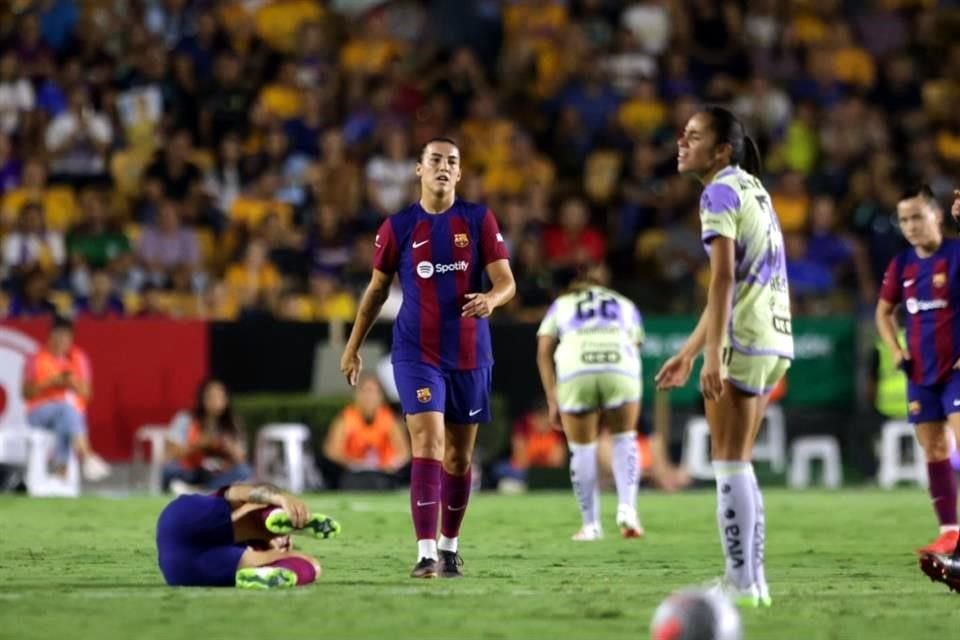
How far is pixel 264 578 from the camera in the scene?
9797mm

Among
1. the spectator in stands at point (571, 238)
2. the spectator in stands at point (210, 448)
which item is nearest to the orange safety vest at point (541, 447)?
the spectator in stands at point (571, 238)

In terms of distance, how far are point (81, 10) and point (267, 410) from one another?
683 cm

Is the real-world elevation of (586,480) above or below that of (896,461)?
below

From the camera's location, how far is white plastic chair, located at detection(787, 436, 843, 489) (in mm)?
22359

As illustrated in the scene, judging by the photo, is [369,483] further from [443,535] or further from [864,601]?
[864,601]

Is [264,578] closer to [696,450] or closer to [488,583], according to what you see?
[488,583]

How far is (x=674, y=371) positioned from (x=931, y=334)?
475 cm

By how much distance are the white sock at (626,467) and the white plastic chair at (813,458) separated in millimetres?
7762

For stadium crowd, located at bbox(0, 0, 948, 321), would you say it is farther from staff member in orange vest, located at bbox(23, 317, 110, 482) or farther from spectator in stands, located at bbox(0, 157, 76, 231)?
staff member in orange vest, located at bbox(23, 317, 110, 482)

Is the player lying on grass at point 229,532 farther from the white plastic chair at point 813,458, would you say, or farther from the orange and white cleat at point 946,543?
the white plastic chair at point 813,458

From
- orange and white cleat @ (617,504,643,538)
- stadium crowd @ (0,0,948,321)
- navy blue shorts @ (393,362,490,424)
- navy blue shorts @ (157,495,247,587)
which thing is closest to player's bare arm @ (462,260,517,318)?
navy blue shorts @ (393,362,490,424)

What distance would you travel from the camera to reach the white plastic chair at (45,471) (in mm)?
20062

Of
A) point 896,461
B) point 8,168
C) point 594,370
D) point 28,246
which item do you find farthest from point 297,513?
point 8,168

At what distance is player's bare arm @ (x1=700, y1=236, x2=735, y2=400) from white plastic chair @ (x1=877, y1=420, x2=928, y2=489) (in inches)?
560
